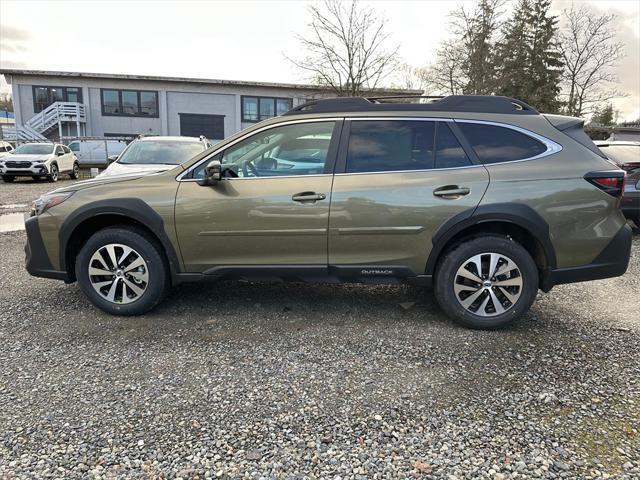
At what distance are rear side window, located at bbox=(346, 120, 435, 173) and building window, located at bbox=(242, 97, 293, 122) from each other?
88.7 ft

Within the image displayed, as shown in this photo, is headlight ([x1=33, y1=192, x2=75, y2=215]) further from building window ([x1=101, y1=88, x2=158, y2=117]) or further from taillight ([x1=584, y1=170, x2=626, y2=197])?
building window ([x1=101, y1=88, x2=158, y2=117])

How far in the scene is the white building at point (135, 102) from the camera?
28.5 meters

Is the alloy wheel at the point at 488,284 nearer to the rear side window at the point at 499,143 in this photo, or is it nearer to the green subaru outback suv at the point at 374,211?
the green subaru outback suv at the point at 374,211

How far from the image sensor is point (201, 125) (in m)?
29.9

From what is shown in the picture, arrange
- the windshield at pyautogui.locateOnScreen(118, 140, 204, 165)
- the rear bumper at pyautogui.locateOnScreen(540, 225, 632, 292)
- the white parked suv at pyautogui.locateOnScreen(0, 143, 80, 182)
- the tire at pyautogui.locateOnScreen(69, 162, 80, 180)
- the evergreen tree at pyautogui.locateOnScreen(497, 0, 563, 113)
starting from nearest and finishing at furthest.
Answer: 1. the rear bumper at pyautogui.locateOnScreen(540, 225, 632, 292)
2. the windshield at pyautogui.locateOnScreen(118, 140, 204, 165)
3. the white parked suv at pyautogui.locateOnScreen(0, 143, 80, 182)
4. the tire at pyautogui.locateOnScreen(69, 162, 80, 180)
5. the evergreen tree at pyautogui.locateOnScreen(497, 0, 563, 113)

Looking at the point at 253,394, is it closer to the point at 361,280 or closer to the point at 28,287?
the point at 361,280

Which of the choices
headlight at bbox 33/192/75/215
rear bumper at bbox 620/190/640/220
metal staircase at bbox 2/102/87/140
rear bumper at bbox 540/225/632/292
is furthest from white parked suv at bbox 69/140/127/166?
rear bumper at bbox 540/225/632/292

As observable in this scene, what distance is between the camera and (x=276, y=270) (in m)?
3.91

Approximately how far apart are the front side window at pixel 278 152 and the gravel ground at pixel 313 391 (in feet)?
4.25

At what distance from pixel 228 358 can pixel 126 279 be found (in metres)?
1.30

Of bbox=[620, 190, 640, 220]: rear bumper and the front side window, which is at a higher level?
the front side window

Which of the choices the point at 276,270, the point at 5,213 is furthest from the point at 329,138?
the point at 5,213

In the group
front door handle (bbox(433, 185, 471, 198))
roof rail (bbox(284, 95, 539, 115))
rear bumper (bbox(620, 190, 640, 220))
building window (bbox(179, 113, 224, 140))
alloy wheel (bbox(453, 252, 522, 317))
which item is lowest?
alloy wheel (bbox(453, 252, 522, 317))

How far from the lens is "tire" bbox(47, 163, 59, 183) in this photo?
57.2 feet
